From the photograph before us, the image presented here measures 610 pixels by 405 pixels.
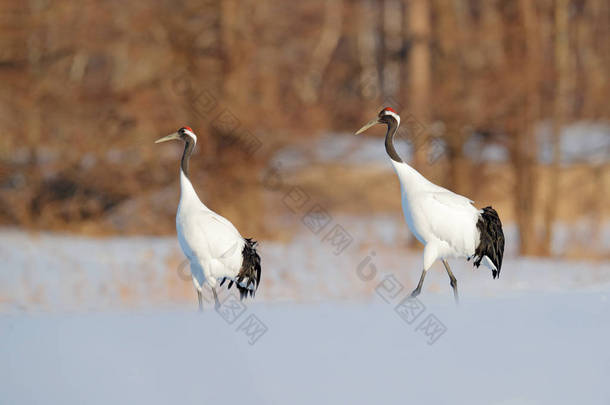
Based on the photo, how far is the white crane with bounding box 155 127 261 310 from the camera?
5027 millimetres

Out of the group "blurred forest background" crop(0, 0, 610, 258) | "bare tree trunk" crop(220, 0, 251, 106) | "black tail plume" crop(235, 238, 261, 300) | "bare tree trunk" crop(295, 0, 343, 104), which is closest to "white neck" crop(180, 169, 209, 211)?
"black tail plume" crop(235, 238, 261, 300)

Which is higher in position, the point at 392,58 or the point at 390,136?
the point at 392,58

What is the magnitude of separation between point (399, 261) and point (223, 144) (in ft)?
12.9

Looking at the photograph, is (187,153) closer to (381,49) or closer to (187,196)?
(187,196)

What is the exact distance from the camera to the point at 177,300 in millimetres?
8102

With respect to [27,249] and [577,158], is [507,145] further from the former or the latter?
[27,249]

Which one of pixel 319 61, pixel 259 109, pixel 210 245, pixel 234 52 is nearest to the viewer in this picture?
pixel 210 245

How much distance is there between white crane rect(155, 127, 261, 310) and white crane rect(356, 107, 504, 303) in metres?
1.14

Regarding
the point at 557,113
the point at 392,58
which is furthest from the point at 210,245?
the point at 392,58

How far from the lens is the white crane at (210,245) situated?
503cm

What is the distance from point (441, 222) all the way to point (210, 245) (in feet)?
4.81

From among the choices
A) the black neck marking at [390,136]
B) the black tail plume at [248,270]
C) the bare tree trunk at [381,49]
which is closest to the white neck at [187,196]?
the black tail plume at [248,270]

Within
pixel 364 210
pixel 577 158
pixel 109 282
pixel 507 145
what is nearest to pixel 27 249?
Answer: pixel 109 282

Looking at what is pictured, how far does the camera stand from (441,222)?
483cm
